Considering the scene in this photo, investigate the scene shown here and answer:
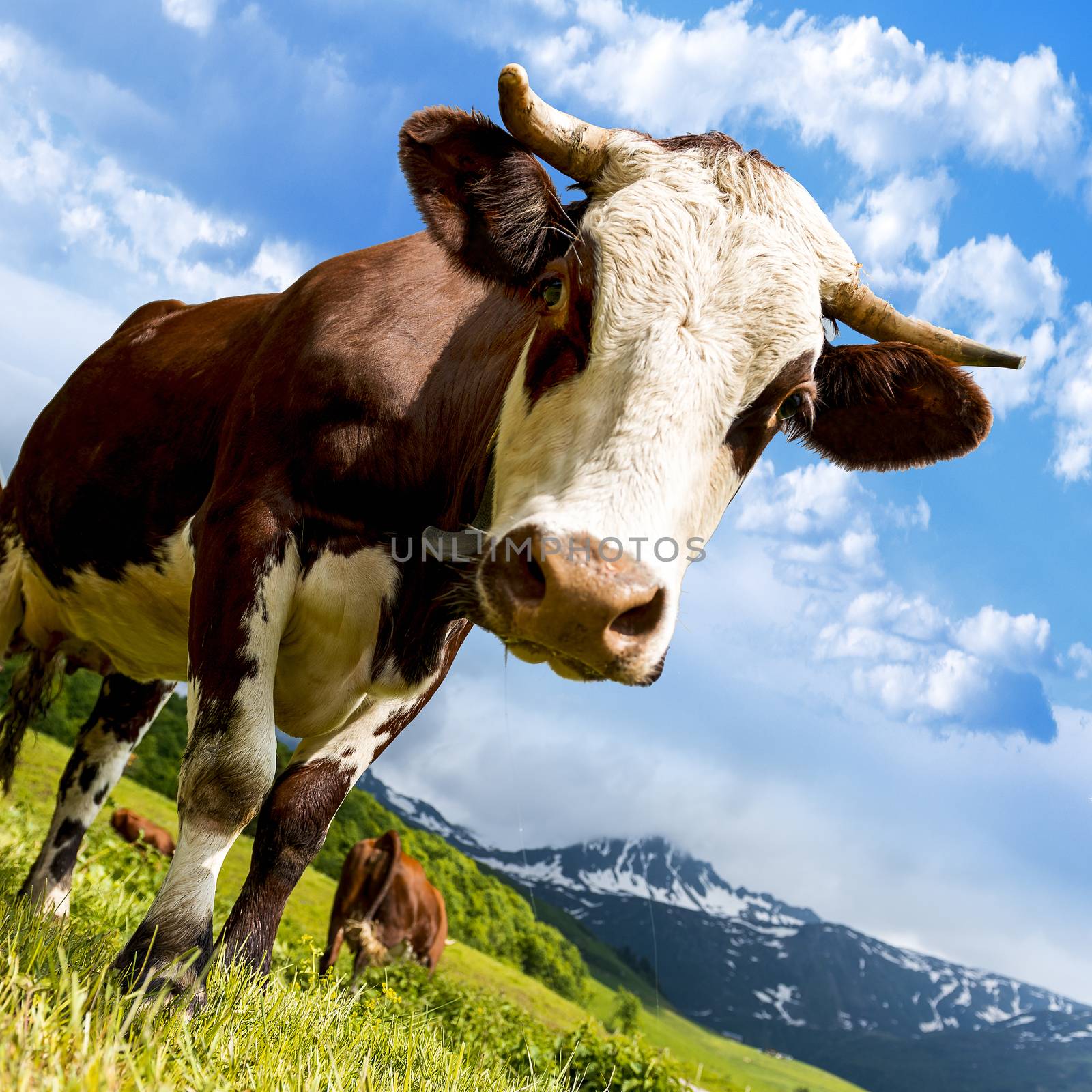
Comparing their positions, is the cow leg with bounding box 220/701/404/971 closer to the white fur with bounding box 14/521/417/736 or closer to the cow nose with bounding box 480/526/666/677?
the white fur with bounding box 14/521/417/736

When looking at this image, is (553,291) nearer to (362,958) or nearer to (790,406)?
(790,406)

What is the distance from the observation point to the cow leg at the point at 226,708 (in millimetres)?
3439

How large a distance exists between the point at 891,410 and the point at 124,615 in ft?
13.1

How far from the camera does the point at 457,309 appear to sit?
4.27 meters

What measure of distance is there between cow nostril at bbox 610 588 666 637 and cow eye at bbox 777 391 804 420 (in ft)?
3.74

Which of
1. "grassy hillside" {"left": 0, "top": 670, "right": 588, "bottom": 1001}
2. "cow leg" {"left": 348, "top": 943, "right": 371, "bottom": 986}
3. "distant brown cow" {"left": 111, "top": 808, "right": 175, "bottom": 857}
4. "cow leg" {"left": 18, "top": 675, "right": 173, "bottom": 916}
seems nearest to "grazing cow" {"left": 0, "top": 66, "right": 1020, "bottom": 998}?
"cow leg" {"left": 18, "top": 675, "right": 173, "bottom": 916}

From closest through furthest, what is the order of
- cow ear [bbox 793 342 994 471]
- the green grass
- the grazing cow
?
the green grass
the grazing cow
cow ear [bbox 793 342 994 471]

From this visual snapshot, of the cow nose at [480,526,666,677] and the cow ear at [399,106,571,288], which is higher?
the cow ear at [399,106,571,288]

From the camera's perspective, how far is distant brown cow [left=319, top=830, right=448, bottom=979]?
538 inches

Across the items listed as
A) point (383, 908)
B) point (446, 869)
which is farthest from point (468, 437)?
point (446, 869)

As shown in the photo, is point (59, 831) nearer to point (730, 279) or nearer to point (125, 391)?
point (125, 391)

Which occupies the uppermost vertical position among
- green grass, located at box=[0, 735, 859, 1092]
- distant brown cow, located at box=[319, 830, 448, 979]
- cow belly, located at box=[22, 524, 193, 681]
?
cow belly, located at box=[22, 524, 193, 681]

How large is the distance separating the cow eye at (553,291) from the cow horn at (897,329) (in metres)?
1.07

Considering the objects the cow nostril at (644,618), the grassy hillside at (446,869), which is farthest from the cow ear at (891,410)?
the grassy hillside at (446,869)
